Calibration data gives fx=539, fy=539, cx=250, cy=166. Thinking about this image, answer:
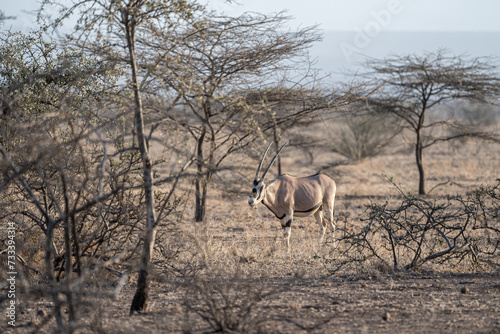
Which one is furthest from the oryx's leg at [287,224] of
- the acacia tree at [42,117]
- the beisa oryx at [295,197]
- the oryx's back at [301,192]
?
the acacia tree at [42,117]

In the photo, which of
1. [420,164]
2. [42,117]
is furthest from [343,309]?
[420,164]

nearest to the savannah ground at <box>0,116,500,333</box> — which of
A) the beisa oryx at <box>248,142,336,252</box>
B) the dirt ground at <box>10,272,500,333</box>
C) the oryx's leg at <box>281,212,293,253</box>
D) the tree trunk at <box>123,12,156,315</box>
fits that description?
the dirt ground at <box>10,272,500,333</box>

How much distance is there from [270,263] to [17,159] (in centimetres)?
380

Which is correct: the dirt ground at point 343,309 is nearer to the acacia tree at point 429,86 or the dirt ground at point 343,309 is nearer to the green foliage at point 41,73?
the green foliage at point 41,73

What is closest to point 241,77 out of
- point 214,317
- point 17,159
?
point 17,159

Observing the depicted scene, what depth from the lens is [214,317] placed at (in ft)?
15.1

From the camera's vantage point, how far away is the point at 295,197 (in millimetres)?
9836

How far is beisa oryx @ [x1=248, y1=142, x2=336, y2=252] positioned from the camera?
935 centimetres

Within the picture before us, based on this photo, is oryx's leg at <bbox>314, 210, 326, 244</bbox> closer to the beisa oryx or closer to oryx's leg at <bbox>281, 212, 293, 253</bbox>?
the beisa oryx

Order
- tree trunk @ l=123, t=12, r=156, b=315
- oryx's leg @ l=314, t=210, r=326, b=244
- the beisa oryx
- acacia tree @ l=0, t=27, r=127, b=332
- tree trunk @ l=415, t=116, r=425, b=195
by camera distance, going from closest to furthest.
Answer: tree trunk @ l=123, t=12, r=156, b=315 < acacia tree @ l=0, t=27, r=127, b=332 < the beisa oryx < oryx's leg @ l=314, t=210, r=326, b=244 < tree trunk @ l=415, t=116, r=425, b=195

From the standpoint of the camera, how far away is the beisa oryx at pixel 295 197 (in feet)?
30.7

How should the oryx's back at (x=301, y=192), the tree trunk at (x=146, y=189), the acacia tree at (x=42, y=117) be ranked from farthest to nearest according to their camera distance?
the oryx's back at (x=301, y=192)
the acacia tree at (x=42, y=117)
the tree trunk at (x=146, y=189)

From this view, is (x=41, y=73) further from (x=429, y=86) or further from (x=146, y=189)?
(x=429, y=86)

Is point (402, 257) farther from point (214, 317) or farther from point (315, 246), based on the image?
point (214, 317)
